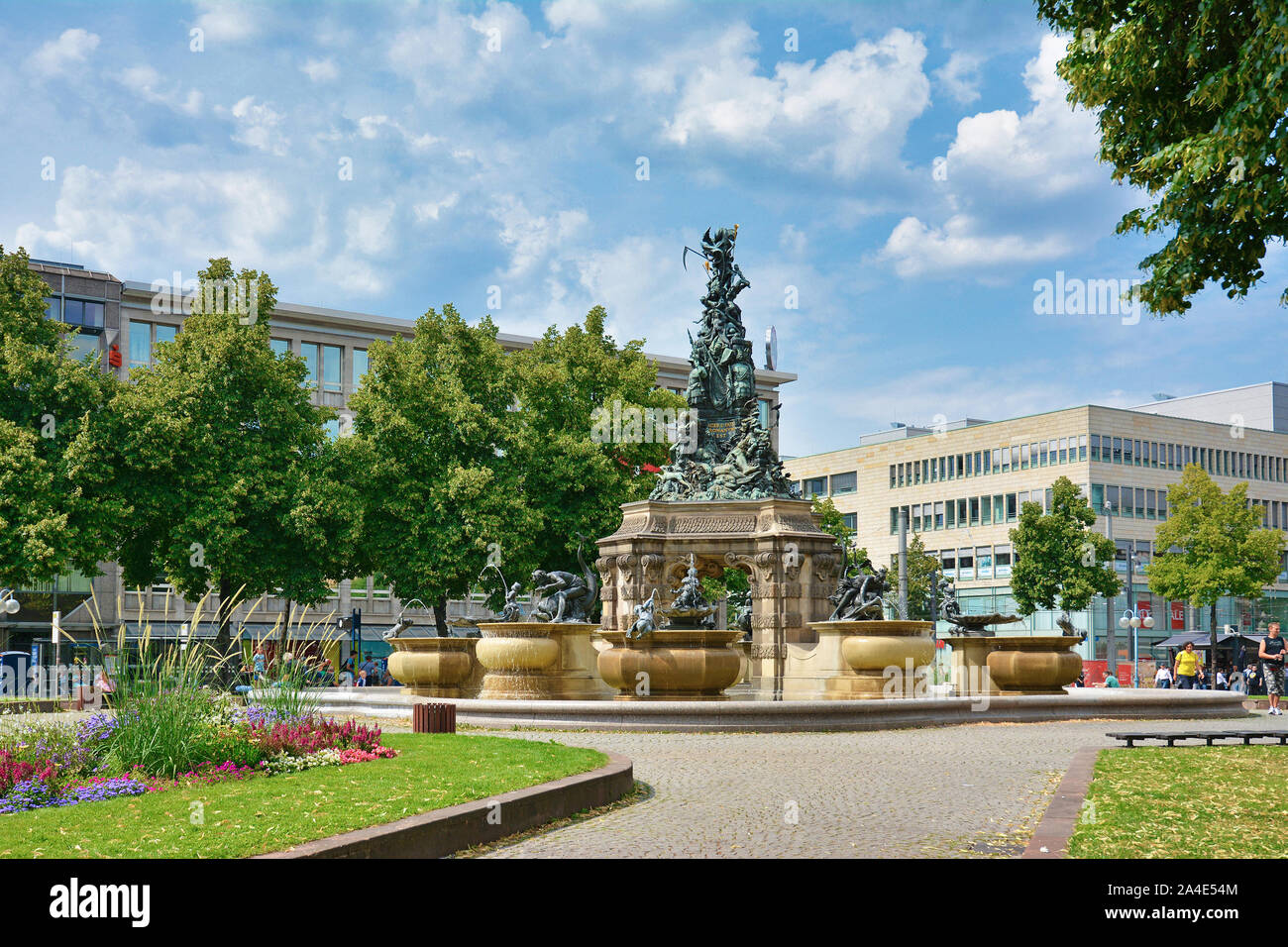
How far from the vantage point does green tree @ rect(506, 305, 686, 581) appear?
42781 mm

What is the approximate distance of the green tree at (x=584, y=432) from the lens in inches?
1684

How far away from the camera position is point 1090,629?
78812 mm

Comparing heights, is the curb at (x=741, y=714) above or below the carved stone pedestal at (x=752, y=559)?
below

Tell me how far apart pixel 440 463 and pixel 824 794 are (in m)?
31.4

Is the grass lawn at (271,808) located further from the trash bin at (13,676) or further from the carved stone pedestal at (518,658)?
the trash bin at (13,676)

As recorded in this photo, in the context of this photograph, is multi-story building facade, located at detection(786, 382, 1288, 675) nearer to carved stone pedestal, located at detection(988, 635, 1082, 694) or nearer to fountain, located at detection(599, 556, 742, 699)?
carved stone pedestal, located at detection(988, 635, 1082, 694)

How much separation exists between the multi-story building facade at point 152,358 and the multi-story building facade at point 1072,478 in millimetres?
26491

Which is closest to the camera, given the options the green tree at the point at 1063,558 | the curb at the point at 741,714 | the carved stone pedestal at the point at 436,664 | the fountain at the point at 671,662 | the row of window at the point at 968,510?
the curb at the point at 741,714

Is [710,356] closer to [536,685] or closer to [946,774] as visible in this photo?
[536,685]

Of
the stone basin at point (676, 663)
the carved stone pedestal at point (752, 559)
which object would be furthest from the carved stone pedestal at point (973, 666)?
the stone basin at point (676, 663)

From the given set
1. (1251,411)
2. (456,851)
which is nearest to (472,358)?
(456,851)

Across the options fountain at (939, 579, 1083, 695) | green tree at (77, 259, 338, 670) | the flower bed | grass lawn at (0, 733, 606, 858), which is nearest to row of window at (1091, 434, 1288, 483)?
green tree at (77, 259, 338, 670)

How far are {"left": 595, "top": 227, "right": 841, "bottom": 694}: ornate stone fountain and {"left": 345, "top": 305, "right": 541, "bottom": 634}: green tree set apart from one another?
9664mm

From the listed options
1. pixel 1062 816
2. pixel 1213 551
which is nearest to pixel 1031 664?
pixel 1062 816
